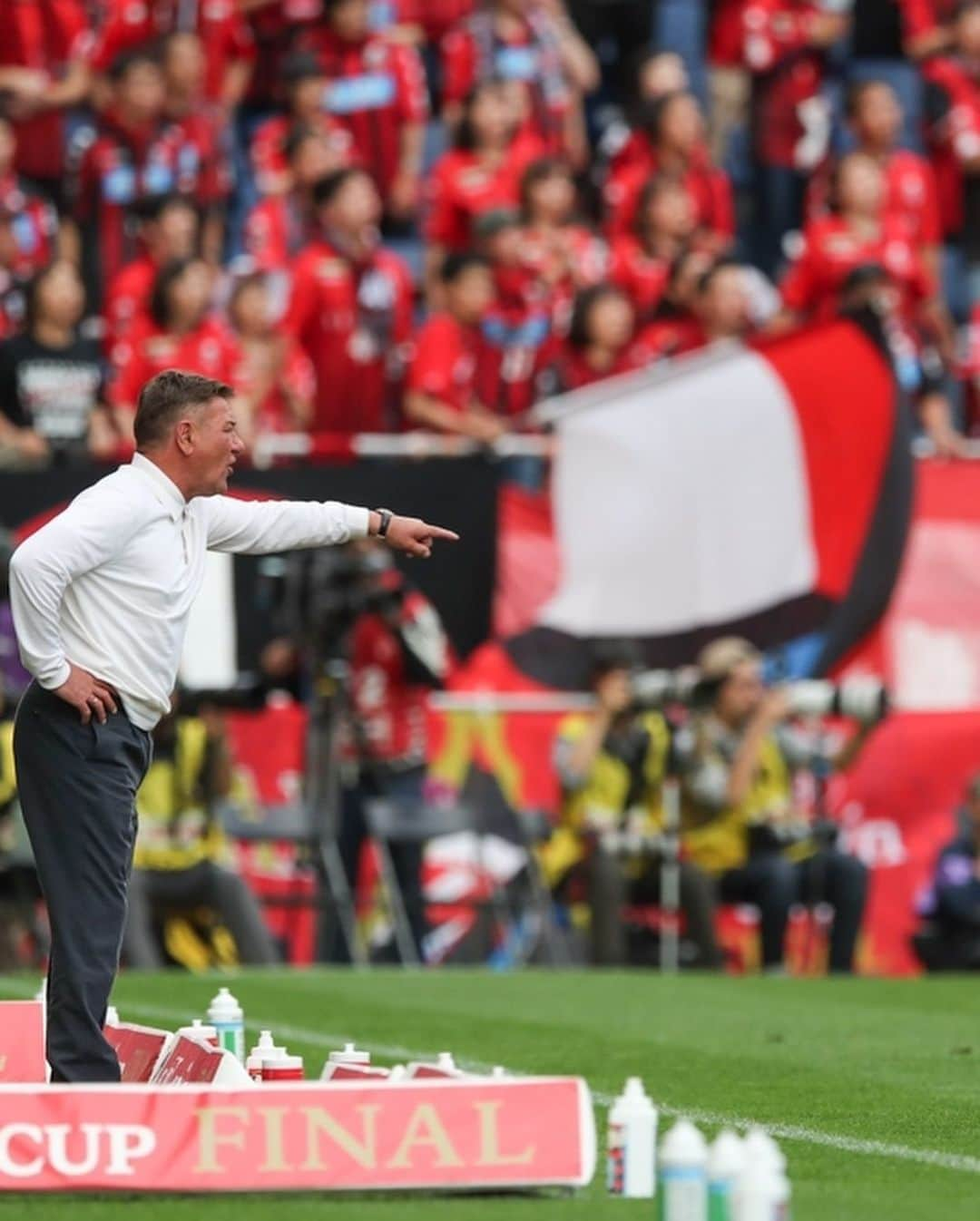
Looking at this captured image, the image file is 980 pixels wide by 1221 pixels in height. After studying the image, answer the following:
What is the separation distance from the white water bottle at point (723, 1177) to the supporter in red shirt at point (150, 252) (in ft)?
38.7

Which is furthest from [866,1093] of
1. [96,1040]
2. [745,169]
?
[745,169]

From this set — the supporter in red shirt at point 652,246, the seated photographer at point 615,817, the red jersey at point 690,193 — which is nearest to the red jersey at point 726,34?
the red jersey at point 690,193

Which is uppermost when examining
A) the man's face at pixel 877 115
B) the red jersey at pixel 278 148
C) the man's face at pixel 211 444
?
the man's face at pixel 877 115

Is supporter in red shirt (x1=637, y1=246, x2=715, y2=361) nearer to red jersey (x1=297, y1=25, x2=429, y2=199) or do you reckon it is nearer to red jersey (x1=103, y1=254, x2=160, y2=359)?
red jersey (x1=297, y1=25, x2=429, y2=199)

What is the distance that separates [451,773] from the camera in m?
16.3

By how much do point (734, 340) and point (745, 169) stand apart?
12.5 ft

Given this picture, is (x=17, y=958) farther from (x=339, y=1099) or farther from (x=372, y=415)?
(x=339, y=1099)

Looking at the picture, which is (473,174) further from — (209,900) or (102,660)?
(102,660)

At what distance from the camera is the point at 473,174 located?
747 inches

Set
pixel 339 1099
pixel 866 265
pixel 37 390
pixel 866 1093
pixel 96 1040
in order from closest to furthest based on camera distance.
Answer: pixel 339 1099 < pixel 96 1040 < pixel 866 1093 < pixel 37 390 < pixel 866 265

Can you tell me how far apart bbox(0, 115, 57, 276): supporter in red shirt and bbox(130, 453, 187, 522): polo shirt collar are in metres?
9.83

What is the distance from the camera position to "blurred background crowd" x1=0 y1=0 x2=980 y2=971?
15961 millimetres

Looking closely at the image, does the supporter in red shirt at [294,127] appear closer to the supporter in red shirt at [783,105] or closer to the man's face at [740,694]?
the supporter in red shirt at [783,105]

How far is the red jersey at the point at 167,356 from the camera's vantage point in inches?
657
